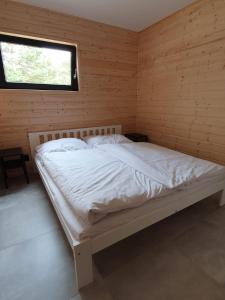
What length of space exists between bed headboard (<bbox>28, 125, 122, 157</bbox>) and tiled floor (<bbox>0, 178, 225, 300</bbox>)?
3.99 feet

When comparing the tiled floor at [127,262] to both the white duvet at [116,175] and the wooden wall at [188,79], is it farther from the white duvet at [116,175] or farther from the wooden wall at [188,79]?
the wooden wall at [188,79]

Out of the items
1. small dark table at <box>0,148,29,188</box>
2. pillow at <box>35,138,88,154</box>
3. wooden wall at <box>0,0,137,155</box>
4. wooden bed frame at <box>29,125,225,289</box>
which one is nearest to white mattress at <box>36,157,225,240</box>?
wooden bed frame at <box>29,125,225,289</box>

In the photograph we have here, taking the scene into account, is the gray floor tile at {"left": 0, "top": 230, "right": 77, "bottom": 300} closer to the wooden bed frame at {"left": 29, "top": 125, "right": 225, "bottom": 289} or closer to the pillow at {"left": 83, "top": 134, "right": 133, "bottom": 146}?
the wooden bed frame at {"left": 29, "top": 125, "right": 225, "bottom": 289}

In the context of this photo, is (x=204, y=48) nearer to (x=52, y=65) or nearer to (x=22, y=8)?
(x=52, y=65)

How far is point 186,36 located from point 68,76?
1.94m

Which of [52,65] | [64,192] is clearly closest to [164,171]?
[64,192]

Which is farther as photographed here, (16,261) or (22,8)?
(22,8)

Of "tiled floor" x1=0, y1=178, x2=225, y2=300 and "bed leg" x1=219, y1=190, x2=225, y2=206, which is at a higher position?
"bed leg" x1=219, y1=190, x2=225, y2=206

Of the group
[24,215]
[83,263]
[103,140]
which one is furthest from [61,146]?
[83,263]

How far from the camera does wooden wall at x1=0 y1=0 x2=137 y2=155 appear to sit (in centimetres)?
251

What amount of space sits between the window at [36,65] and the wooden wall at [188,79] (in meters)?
1.45

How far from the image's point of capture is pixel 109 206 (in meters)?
1.19

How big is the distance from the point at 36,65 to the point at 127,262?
2.87 metres

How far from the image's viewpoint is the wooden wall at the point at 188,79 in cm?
230
